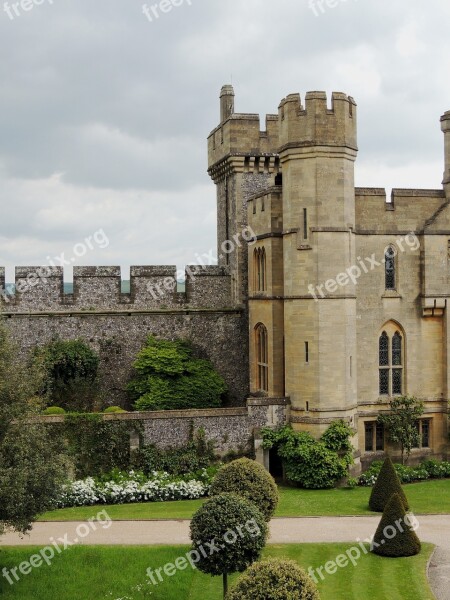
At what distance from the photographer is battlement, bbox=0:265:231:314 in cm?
3036

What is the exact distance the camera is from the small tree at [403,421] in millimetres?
28078

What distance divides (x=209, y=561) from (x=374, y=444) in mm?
12859

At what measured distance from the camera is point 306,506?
2391 centimetres

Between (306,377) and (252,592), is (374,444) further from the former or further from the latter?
(252,592)

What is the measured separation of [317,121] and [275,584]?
16846mm

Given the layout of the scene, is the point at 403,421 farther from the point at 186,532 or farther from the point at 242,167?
the point at 242,167

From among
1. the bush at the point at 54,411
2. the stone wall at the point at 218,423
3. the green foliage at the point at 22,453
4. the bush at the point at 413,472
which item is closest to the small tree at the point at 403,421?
the bush at the point at 413,472

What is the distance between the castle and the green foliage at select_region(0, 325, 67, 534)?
9.08 metres

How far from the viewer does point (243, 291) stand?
32.1m

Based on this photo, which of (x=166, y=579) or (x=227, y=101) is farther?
(x=227, y=101)

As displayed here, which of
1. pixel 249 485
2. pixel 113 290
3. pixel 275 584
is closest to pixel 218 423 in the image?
pixel 249 485

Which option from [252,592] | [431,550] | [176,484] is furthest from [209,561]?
[176,484]

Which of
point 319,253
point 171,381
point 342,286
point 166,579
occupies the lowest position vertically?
point 166,579

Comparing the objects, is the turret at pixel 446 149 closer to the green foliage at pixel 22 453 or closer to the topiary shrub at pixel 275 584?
the green foliage at pixel 22 453
